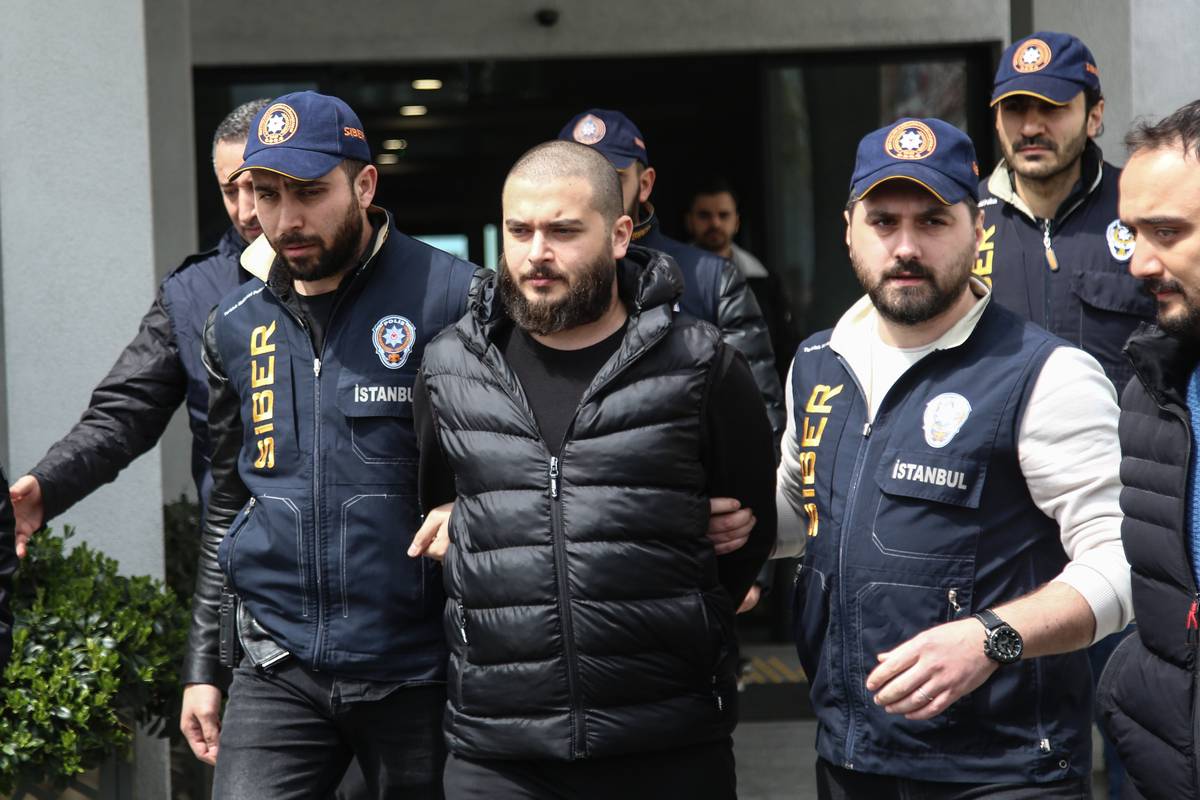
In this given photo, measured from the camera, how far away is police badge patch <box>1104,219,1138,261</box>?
461 cm

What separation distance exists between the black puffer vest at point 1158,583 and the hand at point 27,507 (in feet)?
8.80

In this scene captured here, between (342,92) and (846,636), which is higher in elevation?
(342,92)

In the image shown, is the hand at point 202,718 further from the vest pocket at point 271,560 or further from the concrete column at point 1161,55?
the concrete column at point 1161,55

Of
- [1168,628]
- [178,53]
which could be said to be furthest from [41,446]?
[1168,628]

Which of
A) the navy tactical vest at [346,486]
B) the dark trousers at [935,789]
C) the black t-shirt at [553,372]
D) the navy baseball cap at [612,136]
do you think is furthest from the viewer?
the navy baseball cap at [612,136]

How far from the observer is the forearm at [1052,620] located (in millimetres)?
2830

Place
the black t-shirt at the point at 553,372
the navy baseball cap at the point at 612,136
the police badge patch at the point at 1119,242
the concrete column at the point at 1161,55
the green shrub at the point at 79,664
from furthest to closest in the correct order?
the concrete column at the point at 1161,55 → the navy baseball cap at the point at 612,136 → the police badge patch at the point at 1119,242 → the green shrub at the point at 79,664 → the black t-shirt at the point at 553,372

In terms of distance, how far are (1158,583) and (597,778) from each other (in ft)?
Result: 3.70

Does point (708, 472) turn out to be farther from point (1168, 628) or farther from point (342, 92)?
point (342, 92)

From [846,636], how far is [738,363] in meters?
0.60

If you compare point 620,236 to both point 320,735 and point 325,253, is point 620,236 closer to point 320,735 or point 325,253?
point 325,253

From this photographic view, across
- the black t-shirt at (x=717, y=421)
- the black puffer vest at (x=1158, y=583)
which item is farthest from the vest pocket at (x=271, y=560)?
the black puffer vest at (x=1158, y=583)

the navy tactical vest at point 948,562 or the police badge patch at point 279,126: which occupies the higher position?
the police badge patch at point 279,126

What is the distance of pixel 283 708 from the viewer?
143 inches
